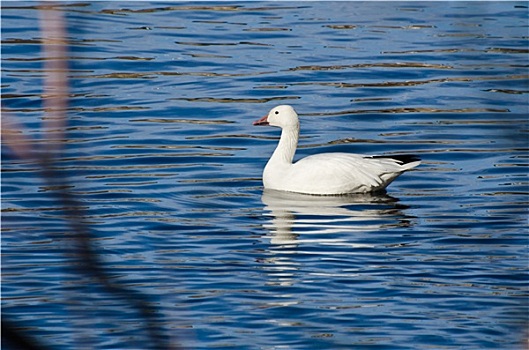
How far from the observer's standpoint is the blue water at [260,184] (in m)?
2.80

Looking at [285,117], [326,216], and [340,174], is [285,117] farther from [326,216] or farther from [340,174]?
[326,216]

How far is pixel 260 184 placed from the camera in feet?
35.6

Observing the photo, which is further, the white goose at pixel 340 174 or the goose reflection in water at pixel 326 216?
the white goose at pixel 340 174

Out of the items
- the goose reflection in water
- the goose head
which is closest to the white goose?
the goose reflection in water

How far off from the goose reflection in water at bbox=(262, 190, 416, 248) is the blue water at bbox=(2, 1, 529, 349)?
0.03 m

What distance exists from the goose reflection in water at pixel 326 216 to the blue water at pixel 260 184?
0.03 metres

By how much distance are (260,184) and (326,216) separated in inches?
60.1

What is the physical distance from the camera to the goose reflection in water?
8.66 meters

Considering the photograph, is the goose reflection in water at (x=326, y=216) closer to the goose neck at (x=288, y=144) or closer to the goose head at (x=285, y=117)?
the goose neck at (x=288, y=144)

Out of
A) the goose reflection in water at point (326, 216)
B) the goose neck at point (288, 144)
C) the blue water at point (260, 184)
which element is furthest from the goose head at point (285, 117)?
the goose reflection in water at point (326, 216)

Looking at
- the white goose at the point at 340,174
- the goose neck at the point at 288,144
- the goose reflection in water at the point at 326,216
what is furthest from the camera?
the goose neck at the point at 288,144

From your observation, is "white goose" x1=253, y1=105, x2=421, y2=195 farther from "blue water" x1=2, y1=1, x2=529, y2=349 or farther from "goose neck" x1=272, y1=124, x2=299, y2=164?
"goose neck" x1=272, y1=124, x2=299, y2=164

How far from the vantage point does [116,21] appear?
18844 mm

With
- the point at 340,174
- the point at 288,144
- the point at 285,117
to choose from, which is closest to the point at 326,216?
the point at 340,174
